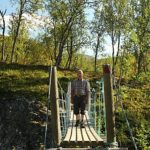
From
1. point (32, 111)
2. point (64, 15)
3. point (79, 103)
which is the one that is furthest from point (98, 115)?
point (64, 15)

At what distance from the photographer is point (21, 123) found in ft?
65.3

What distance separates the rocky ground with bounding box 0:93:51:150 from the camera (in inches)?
744

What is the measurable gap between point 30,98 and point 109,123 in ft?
39.8

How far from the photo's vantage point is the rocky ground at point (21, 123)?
744 inches

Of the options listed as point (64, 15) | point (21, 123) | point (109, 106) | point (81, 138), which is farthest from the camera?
point (64, 15)

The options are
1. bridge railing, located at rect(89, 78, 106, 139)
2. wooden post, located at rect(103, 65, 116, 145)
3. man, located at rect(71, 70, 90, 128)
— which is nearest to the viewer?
wooden post, located at rect(103, 65, 116, 145)

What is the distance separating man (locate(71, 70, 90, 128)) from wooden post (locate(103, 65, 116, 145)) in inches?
111

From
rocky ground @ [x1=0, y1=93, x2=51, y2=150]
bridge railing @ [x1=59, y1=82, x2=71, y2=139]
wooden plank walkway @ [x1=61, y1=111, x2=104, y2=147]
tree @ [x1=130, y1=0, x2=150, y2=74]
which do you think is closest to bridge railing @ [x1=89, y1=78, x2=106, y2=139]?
wooden plank walkway @ [x1=61, y1=111, x2=104, y2=147]

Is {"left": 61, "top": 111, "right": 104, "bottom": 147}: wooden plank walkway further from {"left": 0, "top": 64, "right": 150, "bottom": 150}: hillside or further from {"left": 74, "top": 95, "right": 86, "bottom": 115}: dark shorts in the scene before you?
{"left": 0, "top": 64, "right": 150, "bottom": 150}: hillside

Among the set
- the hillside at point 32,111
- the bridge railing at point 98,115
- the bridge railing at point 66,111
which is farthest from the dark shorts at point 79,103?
the hillside at point 32,111

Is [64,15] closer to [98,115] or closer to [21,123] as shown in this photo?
[98,115]

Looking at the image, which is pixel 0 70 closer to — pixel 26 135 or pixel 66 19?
pixel 26 135

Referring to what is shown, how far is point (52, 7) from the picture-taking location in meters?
39.8

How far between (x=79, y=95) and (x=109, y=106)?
121 inches
